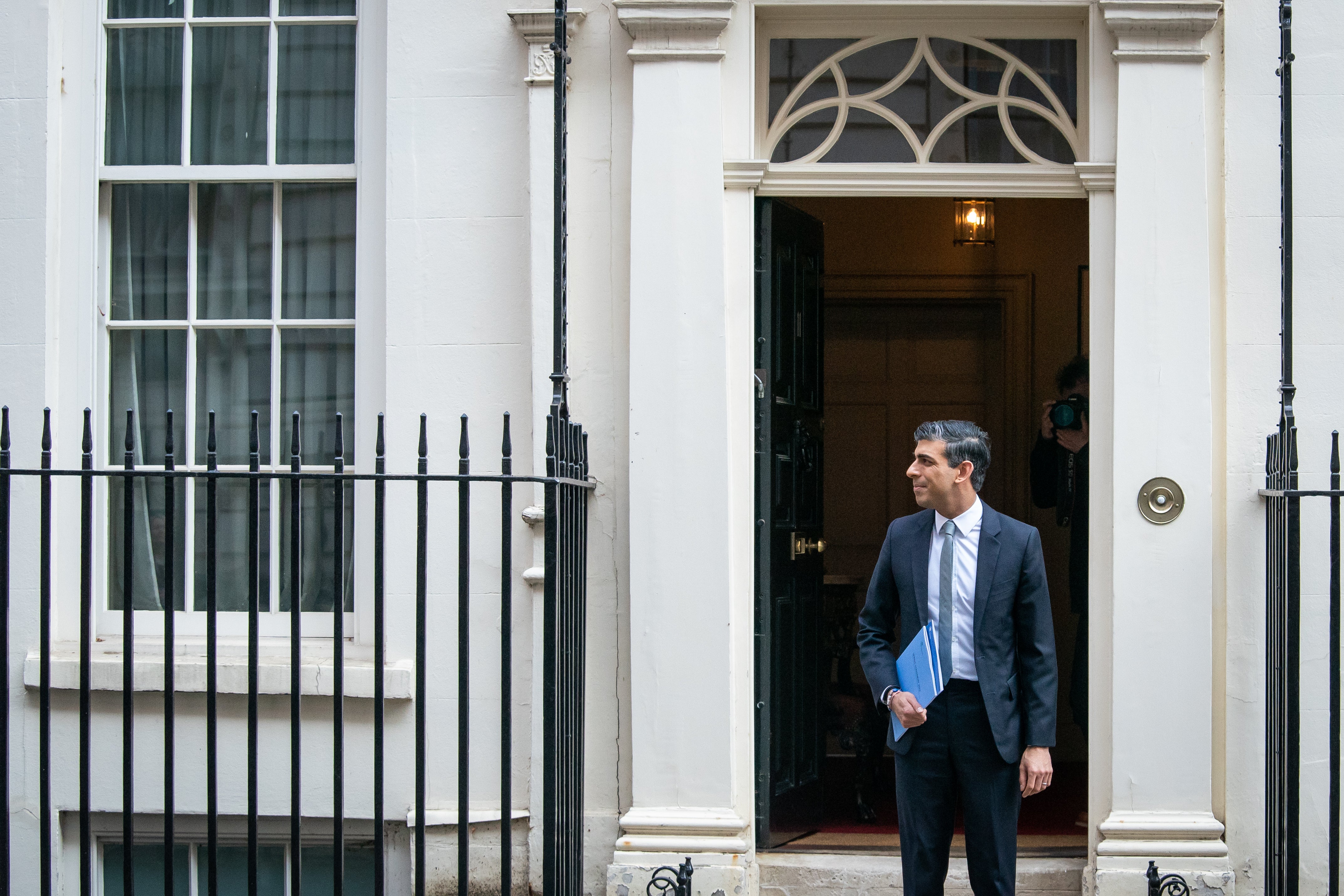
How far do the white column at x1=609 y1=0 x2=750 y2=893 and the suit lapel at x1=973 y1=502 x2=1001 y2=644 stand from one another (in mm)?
1206

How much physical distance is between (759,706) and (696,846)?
24.7 inches

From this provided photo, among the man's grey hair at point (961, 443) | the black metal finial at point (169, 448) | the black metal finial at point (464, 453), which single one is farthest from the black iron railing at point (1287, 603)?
the black metal finial at point (169, 448)

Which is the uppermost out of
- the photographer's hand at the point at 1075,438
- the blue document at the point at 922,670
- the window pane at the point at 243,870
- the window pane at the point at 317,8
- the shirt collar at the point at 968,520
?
the window pane at the point at 317,8

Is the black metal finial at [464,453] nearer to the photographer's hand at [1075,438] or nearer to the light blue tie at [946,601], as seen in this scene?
the light blue tie at [946,601]

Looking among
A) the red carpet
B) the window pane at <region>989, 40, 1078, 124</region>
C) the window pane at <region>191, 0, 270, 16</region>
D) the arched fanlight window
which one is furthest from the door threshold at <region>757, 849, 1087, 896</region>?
the window pane at <region>191, 0, 270, 16</region>

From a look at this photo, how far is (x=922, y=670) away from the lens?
12.3ft

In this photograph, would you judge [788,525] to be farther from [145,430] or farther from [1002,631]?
[145,430]

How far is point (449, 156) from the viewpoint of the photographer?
16.2 feet

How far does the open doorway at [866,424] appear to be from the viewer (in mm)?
5168

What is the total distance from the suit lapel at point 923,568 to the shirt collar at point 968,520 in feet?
0.14

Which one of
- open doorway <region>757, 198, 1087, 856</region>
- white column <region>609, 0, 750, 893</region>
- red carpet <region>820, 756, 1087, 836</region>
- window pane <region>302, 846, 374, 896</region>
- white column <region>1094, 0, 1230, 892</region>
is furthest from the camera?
red carpet <region>820, 756, 1087, 836</region>

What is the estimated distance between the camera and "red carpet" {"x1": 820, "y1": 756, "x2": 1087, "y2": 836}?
17.8 ft

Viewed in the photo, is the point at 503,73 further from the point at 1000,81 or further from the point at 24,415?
the point at 24,415

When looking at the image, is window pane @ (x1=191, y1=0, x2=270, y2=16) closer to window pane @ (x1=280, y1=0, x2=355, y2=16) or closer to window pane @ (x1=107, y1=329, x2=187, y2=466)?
window pane @ (x1=280, y1=0, x2=355, y2=16)
